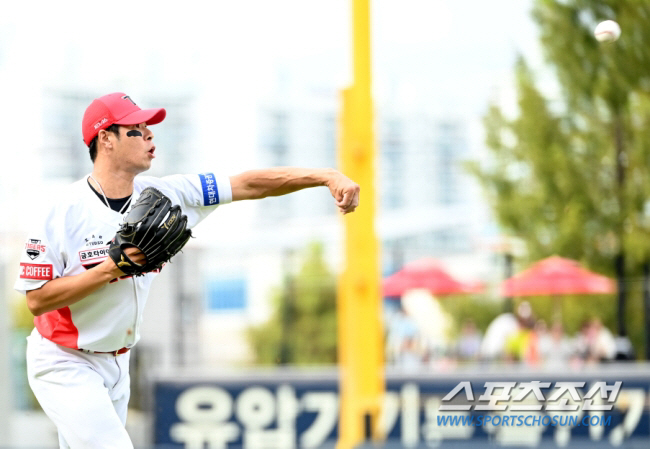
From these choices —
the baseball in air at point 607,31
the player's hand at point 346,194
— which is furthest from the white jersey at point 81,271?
the baseball in air at point 607,31

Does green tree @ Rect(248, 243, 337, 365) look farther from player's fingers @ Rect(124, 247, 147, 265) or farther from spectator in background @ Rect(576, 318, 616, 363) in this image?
player's fingers @ Rect(124, 247, 147, 265)

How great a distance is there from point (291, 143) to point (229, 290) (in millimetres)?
52934

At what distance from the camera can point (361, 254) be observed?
8500 mm

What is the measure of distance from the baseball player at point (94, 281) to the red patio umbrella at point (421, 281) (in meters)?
13.4

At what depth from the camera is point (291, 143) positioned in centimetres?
7294

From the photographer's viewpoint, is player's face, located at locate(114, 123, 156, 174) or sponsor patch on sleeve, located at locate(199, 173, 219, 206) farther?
sponsor patch on sleeve, located at locate(199, 173, 219, 206)

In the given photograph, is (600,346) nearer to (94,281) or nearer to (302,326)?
(302,326)

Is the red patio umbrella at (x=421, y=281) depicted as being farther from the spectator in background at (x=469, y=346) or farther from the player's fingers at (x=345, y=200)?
the player's fingers at (x=345, y=200)

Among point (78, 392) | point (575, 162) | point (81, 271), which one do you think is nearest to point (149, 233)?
point (81, 271)

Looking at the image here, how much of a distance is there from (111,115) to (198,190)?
0.52 m

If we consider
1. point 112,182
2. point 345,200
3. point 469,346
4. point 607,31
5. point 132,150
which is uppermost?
point 607,31

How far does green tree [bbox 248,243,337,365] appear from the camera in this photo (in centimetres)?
1823

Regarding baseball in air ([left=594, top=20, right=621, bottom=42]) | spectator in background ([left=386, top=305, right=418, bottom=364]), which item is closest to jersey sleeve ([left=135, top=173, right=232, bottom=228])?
baseball in air ([left=594, top=20, right=621, bottom=42])

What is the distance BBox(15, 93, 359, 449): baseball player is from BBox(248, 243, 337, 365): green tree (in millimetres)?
13286
